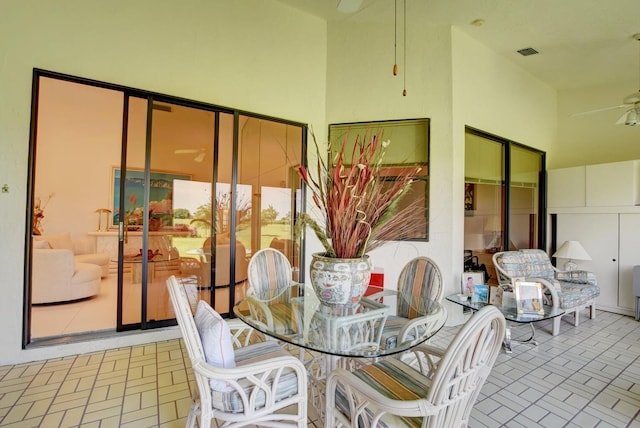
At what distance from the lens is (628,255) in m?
4.43

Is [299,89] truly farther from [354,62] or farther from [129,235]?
[129,235]

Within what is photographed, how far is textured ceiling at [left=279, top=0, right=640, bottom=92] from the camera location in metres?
3.55

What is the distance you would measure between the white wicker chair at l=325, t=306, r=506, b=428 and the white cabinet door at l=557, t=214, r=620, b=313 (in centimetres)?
478

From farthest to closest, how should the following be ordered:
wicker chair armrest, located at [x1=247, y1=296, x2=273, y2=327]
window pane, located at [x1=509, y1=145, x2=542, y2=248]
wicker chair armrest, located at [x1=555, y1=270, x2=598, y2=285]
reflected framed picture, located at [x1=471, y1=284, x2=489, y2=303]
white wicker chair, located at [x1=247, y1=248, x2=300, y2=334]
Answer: window pane, located at [x1=509, y1=145, x2=542, y2=248]
wicker chair armrest, located at [x1=555, y1=270, x2=598, y2=285]
reflected framed picture, located at [x1=471, y1=284, x2=489, y2=303]
white wicker chair, located at [x1=247, y1=248, x2=300, y2=334]
wicker chair armrest, located at [x1=247, y1=296, x2=273, y2=327]

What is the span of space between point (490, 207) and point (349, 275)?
3.79m

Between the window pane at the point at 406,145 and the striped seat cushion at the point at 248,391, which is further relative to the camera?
the window pane at the point at 406,145

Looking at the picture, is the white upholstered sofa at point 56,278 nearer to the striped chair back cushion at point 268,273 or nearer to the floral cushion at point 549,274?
the striped chair back cushion at point 268,273

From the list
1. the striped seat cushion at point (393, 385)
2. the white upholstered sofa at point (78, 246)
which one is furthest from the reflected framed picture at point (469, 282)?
the white upholstered sofa at point (78, 246)

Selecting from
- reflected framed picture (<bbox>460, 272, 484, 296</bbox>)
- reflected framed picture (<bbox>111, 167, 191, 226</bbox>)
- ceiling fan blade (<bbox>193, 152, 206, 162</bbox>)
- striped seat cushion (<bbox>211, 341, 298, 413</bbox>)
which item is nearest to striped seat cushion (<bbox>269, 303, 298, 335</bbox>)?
striped seat cushion (<bbox>211, 341, 298, 413</bbox>)

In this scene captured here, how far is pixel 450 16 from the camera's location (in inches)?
148

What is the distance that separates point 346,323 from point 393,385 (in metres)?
0.46

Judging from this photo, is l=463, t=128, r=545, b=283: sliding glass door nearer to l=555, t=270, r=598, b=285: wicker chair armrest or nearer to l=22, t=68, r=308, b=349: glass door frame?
l=555, t=270, r=598, b=285: wicker chair armrest

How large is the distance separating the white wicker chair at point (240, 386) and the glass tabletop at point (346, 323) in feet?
0.65

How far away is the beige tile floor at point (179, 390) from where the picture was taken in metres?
2.00
